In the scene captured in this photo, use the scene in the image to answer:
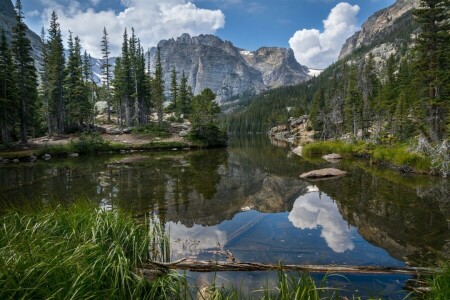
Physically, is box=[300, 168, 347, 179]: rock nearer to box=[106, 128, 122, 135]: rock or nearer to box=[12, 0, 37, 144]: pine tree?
box=[12, 0, 37, 144]: pine tree

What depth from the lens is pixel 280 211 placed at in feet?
46.4

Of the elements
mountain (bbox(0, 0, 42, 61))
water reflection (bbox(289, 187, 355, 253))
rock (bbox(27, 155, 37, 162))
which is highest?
mountain (bbox(0, 0, 42, 61))

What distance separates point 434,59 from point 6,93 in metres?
49.7

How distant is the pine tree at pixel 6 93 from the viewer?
37156mm

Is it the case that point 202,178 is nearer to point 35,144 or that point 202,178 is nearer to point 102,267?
point 102,267

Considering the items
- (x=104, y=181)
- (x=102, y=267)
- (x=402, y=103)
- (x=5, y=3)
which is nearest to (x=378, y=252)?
(x=102, y=267)

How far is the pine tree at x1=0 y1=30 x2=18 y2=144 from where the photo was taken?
122 ft

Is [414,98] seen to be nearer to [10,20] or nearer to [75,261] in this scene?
[75,261]

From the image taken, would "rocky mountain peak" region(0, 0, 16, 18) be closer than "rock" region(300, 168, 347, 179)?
No

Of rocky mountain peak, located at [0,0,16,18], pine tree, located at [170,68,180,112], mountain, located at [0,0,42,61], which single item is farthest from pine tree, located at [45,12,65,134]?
rocky mountain peak, located at [0,0,16,18]

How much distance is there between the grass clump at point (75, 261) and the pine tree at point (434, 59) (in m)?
29.3

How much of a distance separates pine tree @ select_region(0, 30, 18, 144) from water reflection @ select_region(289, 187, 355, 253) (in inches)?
1524

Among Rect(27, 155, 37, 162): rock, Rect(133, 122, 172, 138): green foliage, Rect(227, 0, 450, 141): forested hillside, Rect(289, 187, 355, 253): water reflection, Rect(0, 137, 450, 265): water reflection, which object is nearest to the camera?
Rect(0, 137, 450, 265): water reflection

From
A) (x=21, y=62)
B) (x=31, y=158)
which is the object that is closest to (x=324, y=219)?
(x=31, y=158)
